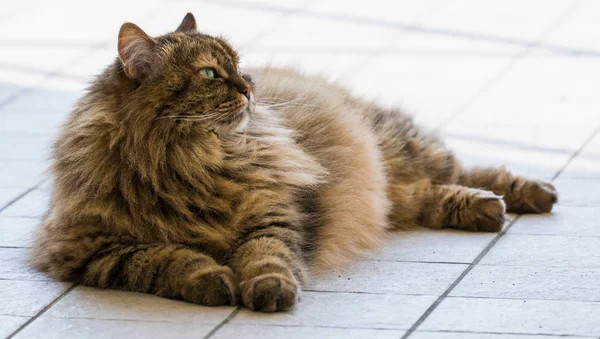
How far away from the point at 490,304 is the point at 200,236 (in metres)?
0.98

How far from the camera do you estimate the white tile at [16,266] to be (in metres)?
3.94

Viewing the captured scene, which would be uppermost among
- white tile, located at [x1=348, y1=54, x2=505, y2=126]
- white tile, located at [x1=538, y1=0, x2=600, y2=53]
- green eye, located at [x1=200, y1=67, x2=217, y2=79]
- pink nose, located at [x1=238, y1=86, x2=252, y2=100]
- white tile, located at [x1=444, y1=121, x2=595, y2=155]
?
green eye, located at [x1=200, y1=67, x2=217, y2=79]

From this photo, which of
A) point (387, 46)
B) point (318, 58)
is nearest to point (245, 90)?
point (318, 58)

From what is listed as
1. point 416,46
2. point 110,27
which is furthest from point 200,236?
point 110,27

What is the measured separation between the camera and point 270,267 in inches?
139

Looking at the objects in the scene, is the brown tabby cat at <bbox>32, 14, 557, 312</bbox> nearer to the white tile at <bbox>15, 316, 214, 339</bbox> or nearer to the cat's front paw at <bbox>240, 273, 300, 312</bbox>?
the cat's front paw at <bbox>240, 273, 300, 312</bbox>

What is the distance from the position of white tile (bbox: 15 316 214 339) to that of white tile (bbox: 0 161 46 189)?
67.2 inches

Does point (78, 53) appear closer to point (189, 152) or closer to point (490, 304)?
point (189, 152)

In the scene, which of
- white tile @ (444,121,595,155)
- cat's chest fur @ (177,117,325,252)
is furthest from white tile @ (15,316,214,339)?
white tile @ (444,121,595,155)

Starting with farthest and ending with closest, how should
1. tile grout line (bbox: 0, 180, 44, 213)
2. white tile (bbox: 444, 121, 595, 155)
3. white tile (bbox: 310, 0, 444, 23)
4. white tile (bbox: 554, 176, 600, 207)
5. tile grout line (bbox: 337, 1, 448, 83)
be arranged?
white tile (bbox: 310, 0, 444, 23) < tile grout line (bbox: 337, 1, 448, 83) < white tile (bbox: 444, 121, 595, 155) < tile grout line (bbox: 0, 180, 44, 213) < white tile (bbox: 554, 176, 600, 207)

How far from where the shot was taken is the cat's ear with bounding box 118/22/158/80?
363cm

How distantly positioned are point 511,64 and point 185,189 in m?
3.57

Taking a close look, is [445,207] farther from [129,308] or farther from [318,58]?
[318,58]

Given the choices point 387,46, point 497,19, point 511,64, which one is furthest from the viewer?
point 497,19
